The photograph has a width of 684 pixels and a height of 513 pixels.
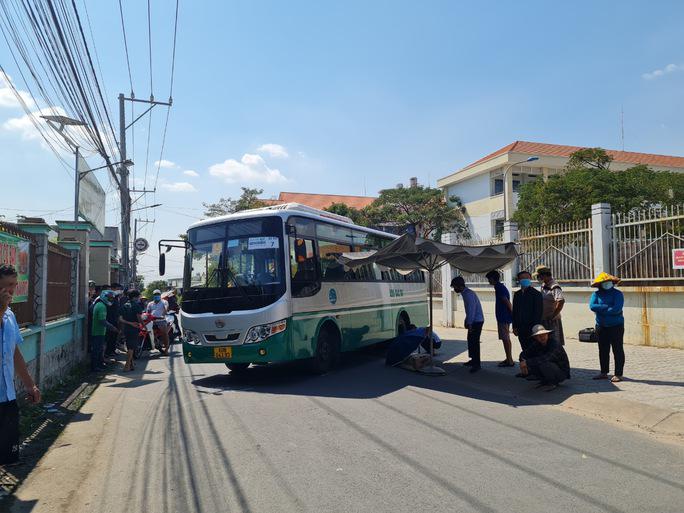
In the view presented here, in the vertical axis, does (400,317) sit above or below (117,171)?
below

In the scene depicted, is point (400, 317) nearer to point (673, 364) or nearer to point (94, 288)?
point (673, 364)

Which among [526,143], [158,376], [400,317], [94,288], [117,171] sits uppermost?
[526,143]

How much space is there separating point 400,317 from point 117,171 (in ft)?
48.2

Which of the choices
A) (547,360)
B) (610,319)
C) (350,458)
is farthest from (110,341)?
(610,319)

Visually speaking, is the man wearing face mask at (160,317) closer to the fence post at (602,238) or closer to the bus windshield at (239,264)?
the bus windshield at (239,264)

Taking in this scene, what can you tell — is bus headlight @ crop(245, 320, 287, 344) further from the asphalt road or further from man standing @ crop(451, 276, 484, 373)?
man standing @ crop(451, 276, 484, 373)

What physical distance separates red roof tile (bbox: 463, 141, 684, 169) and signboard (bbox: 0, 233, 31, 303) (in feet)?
129

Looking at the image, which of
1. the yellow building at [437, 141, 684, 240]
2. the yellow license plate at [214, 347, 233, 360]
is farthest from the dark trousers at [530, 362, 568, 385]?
the yellow building at [437, 141, 684, 240]

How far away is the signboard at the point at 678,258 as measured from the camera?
10.8 meters

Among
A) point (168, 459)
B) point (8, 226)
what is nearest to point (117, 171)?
point (8, 226)

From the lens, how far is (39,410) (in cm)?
768

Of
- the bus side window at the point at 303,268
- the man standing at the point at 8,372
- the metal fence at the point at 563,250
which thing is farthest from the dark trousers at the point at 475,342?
the man standing at the point at 8,372

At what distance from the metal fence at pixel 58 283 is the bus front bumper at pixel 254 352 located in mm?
3030

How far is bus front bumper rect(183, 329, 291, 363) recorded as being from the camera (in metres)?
9.05
